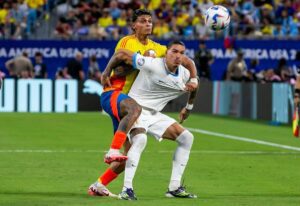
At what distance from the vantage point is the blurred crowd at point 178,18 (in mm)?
36812

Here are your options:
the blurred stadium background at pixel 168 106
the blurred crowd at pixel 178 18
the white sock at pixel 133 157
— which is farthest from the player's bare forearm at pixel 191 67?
the blurred crowd at pixel 178 18

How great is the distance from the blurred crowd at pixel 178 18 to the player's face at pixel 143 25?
949 inches

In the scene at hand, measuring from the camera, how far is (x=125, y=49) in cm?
1156

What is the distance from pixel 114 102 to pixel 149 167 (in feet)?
14.2

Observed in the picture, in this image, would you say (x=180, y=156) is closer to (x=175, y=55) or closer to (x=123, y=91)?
(x=123, y=91)

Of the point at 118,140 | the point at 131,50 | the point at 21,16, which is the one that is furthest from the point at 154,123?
the point at 21,16

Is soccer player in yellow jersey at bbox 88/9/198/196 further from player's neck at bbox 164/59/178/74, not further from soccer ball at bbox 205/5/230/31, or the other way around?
soccer ball at bbox 205/5/230/31

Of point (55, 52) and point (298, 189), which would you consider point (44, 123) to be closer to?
point (55, 52)

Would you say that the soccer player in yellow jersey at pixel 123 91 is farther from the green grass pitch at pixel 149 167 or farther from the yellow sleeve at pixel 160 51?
the green grass pitch at pixel 149 167

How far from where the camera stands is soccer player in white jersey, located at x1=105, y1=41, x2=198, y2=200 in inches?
447

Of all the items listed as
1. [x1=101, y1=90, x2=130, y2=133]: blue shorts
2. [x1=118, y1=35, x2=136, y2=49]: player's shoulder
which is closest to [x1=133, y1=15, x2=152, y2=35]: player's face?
[x1=118, y1=35, x2=136, y2=49]: player's shoulder

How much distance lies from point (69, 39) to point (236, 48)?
19.2ft

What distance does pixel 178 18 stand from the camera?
38.3 m

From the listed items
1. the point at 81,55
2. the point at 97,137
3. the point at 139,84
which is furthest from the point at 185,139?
the point at 81,55
